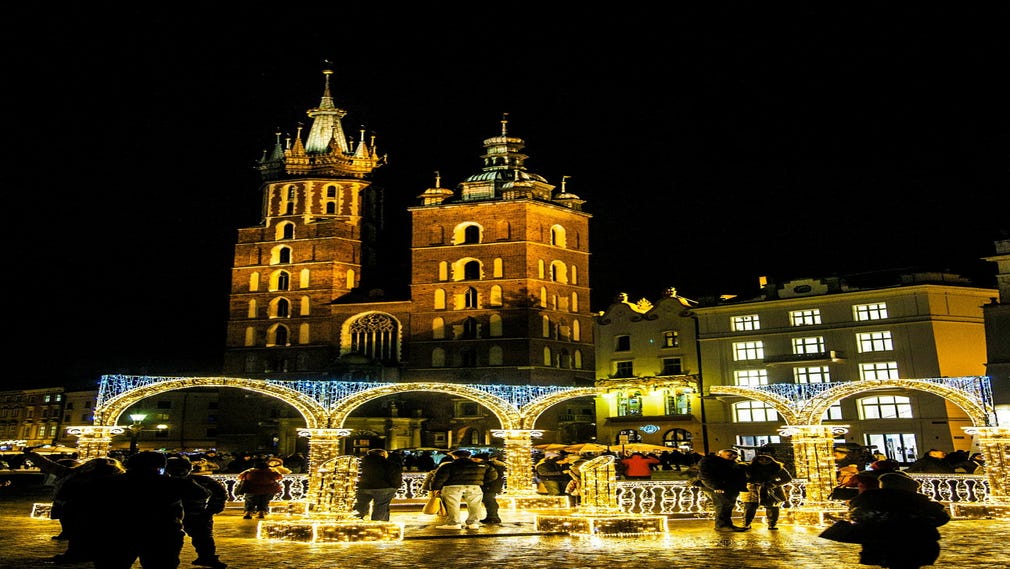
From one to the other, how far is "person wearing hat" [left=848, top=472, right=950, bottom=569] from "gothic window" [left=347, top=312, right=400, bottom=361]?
6484 cm

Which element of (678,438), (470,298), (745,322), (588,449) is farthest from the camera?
(470,298)

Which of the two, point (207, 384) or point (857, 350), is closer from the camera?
point (207, 384)

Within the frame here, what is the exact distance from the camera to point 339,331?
2876 inches

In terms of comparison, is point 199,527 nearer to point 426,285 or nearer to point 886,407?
point 886,407

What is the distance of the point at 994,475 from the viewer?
64.0ft

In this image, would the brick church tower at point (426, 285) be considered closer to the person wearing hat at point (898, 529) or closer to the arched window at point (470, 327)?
the arched window at point (470, 327)

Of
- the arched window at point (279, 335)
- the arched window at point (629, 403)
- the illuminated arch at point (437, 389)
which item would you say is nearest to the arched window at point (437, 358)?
the arched window at point (279, 335)

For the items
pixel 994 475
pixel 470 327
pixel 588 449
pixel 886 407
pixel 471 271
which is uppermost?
pixel 471 271

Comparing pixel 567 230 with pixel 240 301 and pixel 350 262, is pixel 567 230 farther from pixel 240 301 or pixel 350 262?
pixel 240 301

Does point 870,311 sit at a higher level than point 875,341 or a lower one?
higher

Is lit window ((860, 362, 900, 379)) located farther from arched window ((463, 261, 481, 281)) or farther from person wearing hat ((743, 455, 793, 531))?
person wearing hat ((743, 455, 793, 531))

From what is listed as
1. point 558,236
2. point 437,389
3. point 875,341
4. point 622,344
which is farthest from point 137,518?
point 558,236

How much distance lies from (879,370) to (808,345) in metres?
4.29

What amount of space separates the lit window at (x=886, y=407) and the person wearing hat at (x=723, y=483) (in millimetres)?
36672
